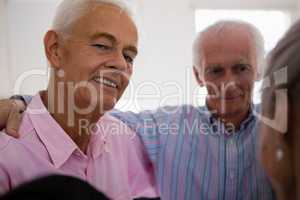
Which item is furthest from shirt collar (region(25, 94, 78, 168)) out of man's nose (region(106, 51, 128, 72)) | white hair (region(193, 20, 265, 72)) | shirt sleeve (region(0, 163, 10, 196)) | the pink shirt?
white hair (region(193, 20, 265, 72))

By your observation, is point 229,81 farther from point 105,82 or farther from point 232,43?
point 105,82

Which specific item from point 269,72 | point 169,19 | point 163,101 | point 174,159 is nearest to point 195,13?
point 169,19

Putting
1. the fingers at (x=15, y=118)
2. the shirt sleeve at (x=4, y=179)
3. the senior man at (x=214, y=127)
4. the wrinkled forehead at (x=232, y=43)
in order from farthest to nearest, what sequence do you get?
the wrinkled forehead at (x=232, y=43), the senior man at (x=214, y=127), the fingers at (x=15, y=118), the shirt sleeve at (x=4, y=179)

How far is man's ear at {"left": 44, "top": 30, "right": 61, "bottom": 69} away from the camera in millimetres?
969

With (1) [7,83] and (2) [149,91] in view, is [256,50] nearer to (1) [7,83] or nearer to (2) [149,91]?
(2) [149,91]

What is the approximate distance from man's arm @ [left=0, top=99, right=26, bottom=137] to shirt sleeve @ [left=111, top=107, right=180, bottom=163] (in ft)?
1.10

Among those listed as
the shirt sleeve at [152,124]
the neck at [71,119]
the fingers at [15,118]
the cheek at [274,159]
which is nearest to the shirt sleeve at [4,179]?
the fingers at [15,118]

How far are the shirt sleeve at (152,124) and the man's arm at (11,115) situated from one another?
336mm

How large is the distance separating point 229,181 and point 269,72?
0.49 metres

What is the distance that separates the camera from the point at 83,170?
93cm

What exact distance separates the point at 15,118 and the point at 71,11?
333mm

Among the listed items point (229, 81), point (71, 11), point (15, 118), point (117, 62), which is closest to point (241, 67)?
point (229, 81)

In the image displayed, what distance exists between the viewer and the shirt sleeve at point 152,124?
1.08 metres

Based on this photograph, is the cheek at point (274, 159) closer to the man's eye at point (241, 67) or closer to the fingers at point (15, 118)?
the man's eye at point (241, 67)
